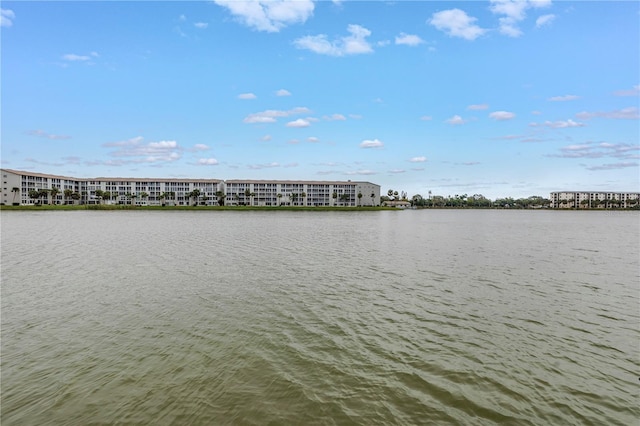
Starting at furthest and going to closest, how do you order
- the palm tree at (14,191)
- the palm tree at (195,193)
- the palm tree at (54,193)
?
the palm tree at (195,193) < the palm tree at (54,193) < the palm tree at (14,191)

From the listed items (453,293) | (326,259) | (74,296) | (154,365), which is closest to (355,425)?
(154,365)

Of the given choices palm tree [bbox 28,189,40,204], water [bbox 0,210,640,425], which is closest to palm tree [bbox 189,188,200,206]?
palm tree [bbox 28,189,40,204]

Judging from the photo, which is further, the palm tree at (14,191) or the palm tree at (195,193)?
the palm tree at (195,193)

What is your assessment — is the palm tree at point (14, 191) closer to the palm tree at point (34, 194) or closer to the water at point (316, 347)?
the palm tree at point (34, 194)

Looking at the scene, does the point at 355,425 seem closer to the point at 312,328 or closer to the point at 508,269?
the point at 312,328

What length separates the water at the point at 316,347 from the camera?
24.9ft

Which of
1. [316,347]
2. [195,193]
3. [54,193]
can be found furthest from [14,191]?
[316,347]

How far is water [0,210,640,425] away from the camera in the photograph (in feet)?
24.9

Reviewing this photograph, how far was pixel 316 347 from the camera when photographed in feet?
35.1

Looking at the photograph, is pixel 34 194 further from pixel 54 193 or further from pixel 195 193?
pixel 195 193

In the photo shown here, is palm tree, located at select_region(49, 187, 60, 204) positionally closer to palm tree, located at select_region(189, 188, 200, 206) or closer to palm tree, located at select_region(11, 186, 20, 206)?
palm tree, located at select_region(11, 186, 20, 206)

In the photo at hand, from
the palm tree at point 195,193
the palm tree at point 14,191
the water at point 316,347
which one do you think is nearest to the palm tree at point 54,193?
the palm tree at point 14,191

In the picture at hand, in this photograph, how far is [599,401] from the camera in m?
8.05

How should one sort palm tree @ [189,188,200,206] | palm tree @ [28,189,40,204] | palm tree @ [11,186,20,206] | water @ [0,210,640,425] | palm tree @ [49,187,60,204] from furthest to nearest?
palm tree @ [189,188,200,206] < palm tree @ [49,187,60,204] < palm tree @ [11,186,20,206] < palm tree @ [28,189,40,204] < water @ [0,210,640,425]
